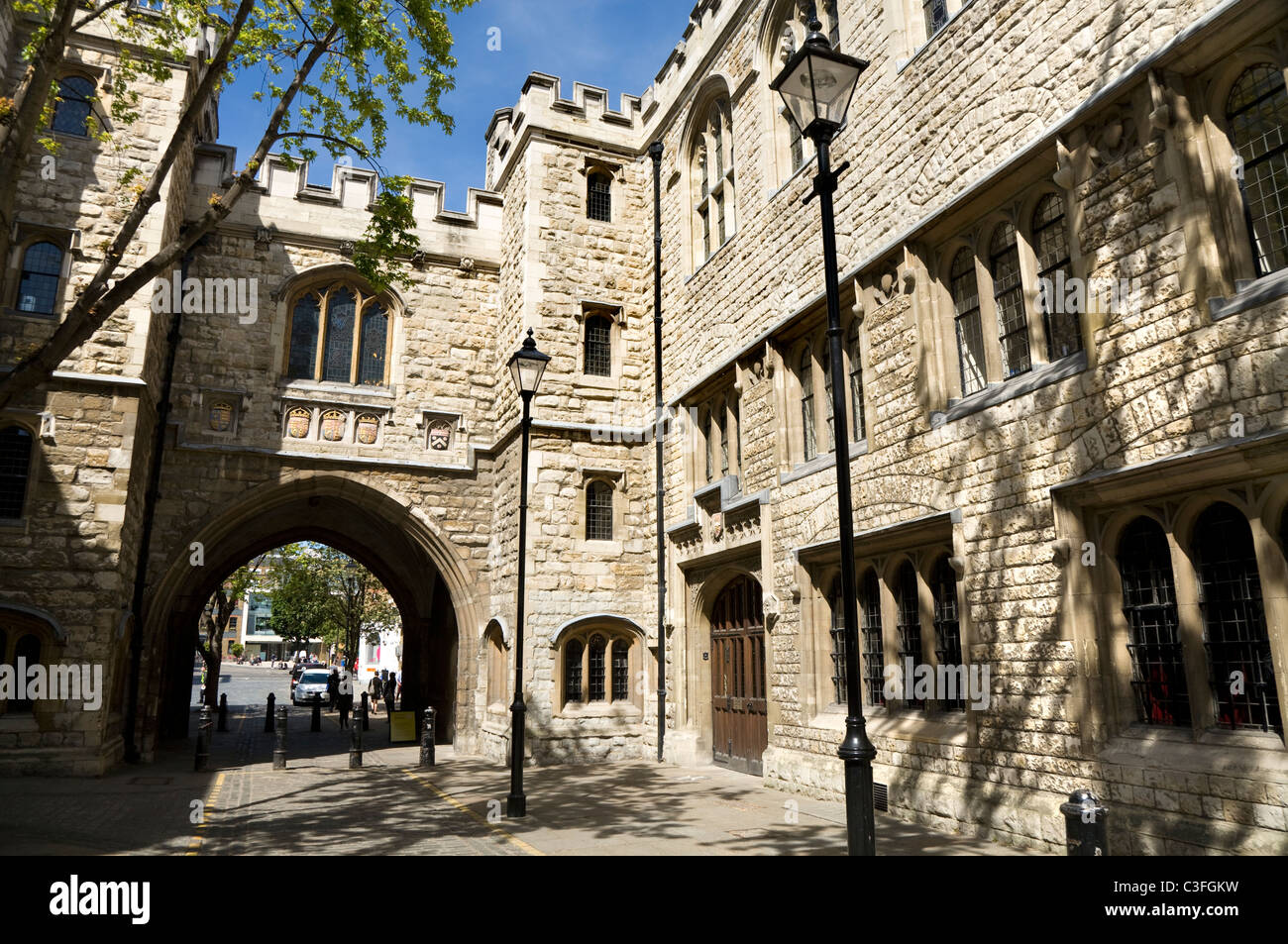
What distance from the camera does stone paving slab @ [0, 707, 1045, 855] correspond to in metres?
7.43

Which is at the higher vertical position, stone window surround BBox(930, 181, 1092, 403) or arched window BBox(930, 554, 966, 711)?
stone window surround BBox(930, 181, 1092, 403)

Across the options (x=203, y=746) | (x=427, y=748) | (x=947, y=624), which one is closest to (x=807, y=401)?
(x=947, y=624)

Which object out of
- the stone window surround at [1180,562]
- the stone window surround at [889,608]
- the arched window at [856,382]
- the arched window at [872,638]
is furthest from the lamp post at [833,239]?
the arched window at [856,382]

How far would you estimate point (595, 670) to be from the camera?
15055mm

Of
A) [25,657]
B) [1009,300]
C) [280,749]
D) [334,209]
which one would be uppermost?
[334,209]

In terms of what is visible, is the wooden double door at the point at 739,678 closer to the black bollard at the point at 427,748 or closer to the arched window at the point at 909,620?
the arched window at the point at 909,620

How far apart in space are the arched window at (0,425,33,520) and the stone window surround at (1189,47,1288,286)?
1467 centimetres

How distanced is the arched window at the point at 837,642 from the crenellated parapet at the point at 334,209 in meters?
11.0

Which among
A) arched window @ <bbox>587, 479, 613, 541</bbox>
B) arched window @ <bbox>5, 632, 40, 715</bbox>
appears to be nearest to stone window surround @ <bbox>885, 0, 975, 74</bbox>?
arched window @ <bbox>587, 479, 613, 541</bbox>

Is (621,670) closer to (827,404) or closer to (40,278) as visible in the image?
(827,404)

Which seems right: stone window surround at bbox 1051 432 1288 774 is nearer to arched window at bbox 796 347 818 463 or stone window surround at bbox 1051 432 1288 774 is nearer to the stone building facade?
the stone building facade

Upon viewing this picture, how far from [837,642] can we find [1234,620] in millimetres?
4914

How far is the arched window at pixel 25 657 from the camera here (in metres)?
12.1

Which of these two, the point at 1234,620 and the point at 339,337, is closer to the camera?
the point at 1234,620
